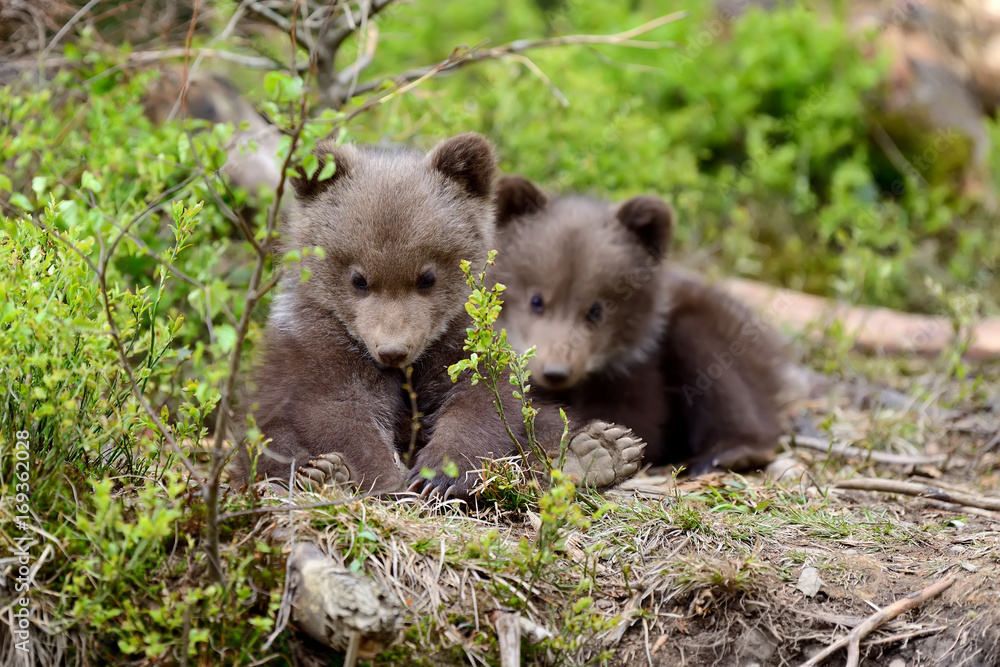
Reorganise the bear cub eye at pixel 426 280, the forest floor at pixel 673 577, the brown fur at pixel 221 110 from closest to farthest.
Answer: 1. the forest floor at pixel 673 577
2. the bear cub eye at pixel 426 280
3. the brown fur at pixel 221 110

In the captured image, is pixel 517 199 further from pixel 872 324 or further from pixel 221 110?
pixel 872 324

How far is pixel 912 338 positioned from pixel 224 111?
19.2ft

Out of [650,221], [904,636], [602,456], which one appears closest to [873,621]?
[904,636]

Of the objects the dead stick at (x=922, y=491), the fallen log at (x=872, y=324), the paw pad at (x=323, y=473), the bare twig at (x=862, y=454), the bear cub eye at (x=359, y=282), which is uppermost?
the bear cub eye at (x=359, y=282)

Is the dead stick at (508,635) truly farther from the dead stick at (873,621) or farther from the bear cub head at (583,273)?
the bear cub head at (583,273)

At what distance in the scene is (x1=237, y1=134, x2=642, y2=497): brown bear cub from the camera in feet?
12.2

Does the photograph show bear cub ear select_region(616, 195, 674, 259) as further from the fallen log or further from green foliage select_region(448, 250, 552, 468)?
green foliage select_region(448, 250, 552, 468)

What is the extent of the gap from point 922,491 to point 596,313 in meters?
2.07

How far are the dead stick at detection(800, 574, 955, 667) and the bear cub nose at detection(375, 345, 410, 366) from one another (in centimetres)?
187

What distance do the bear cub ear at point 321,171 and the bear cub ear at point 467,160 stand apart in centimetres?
39

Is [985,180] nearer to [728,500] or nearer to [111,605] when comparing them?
[728,500]

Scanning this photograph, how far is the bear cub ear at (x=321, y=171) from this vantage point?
13.2 feet

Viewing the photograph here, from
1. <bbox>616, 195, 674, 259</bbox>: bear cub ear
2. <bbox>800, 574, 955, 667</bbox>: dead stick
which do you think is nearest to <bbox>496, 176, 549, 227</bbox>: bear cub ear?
<bbox>616, 195, 674, 259</bbox>: bear cub ear

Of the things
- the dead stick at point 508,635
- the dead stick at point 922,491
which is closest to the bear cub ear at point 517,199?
the dead stick at point 922,491
